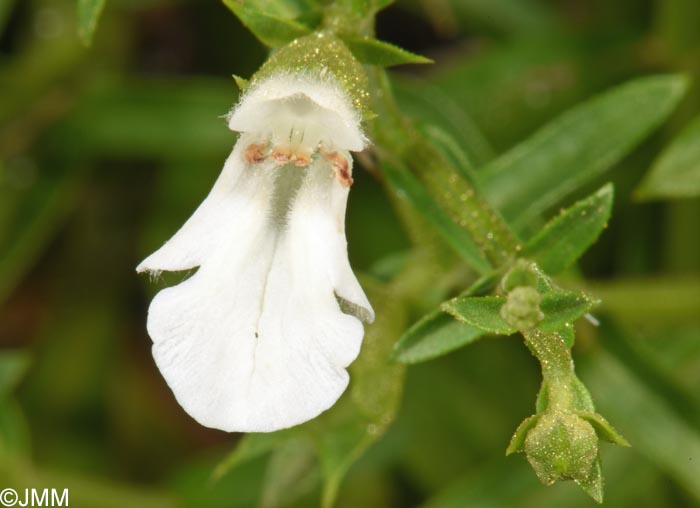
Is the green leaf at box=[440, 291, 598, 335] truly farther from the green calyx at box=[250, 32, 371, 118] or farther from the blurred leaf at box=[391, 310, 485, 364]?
Answer: the green calyx at box=[250, 32, 371, 118]

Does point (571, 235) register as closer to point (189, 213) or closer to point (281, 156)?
point (281, 156)

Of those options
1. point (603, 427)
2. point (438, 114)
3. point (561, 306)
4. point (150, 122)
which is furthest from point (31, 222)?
point (603, 427)

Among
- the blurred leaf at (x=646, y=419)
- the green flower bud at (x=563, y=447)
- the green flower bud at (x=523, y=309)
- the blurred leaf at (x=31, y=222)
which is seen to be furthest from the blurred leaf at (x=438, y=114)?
the blurred leaf at (x=31, y=222)

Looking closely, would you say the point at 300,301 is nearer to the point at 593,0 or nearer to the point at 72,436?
the point at 72,436

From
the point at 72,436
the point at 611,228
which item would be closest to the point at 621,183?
the point at 611,228

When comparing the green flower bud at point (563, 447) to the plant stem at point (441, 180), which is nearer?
the green flower bud at point (563, 447)

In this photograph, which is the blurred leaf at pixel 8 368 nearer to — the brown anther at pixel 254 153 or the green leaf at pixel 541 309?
the brown anther at pixel 254 153

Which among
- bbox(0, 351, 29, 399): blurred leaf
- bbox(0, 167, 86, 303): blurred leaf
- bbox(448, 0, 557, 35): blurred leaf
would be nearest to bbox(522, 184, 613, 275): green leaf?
bbox(0, 351, 29, 399): blurred leaf
